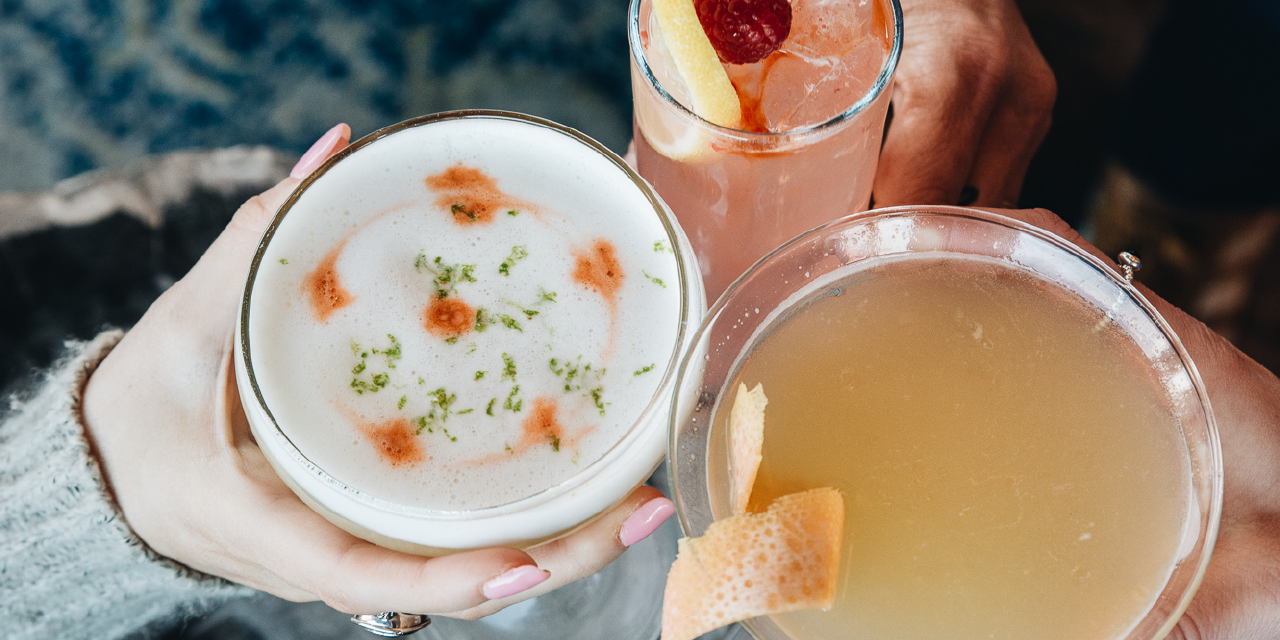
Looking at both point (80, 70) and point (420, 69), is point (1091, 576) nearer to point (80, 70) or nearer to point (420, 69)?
point (420, 69)

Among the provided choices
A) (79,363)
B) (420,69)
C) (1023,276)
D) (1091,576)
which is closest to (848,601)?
(1091,576)

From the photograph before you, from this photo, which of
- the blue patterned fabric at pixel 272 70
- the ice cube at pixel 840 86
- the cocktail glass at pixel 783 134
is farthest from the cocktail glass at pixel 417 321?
the blue patterned fabric at pixel 272 70

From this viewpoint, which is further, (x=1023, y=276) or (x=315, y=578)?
(x=315, y=578)

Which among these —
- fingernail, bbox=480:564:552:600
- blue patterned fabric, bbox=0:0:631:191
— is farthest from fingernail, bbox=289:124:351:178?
blue patterned fabric, bbox=0:0:631:191

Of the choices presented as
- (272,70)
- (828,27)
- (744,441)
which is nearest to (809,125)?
(828,27)

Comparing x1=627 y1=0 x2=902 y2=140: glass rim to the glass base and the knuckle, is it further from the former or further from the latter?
the glass base

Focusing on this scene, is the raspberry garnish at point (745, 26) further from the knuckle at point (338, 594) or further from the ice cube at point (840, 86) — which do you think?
the knuckle at point (338, 594)
